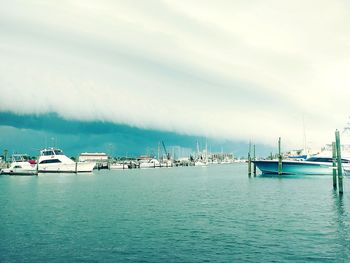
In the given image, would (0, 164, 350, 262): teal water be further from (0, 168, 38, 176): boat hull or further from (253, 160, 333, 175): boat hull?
(0, 168, 38, 176): boat hull

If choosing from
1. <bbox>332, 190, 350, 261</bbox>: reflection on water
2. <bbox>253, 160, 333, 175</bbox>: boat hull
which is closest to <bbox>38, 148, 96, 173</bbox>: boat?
<bbox>253, 160, 333, 175</bbox>: boat hull

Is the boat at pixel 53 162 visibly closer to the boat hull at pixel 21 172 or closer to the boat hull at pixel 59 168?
the boat hull at pixel 59 168

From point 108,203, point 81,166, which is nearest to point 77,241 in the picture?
point 108,203

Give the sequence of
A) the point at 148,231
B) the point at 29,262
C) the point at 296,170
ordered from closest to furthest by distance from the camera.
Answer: the point at 29,262 < the point at 148,231 < the point at 296,170

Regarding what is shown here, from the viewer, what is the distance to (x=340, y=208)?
132 feet

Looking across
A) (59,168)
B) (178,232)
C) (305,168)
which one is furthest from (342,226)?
(59,168)

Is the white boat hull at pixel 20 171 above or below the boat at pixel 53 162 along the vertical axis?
below

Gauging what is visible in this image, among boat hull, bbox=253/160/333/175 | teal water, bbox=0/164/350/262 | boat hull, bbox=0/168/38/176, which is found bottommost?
teal water, bbox=0/164/350/262

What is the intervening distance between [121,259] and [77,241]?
570 centimetres

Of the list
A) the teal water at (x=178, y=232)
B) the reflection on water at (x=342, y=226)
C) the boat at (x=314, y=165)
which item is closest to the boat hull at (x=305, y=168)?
the boat at (x=314, y=165)

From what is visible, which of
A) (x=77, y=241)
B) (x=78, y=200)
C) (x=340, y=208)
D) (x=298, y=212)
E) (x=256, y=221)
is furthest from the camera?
(x=78, y=200)

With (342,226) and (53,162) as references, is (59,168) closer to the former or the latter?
(53,162)

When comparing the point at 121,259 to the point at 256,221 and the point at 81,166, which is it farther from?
the point at 81,166

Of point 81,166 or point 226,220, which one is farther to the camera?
point 81,166
